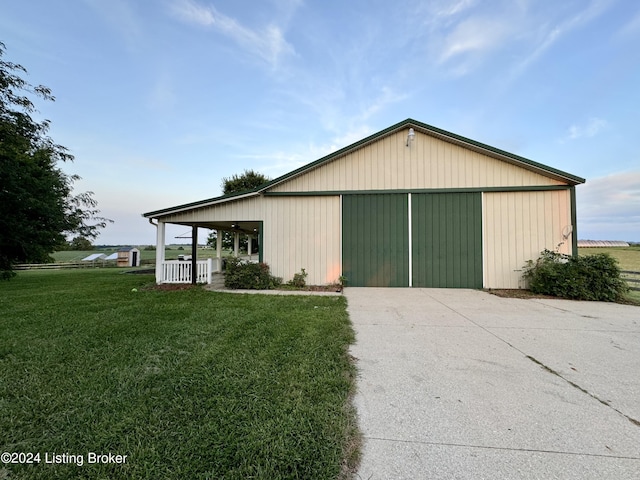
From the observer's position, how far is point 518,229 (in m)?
7.67

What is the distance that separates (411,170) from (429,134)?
1.31 m

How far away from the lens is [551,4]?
757cm

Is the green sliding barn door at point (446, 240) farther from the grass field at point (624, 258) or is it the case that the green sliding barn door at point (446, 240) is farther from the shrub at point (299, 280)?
the shrub at point (299, 280)

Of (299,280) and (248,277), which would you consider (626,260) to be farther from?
(248,277)

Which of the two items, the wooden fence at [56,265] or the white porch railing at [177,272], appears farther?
the wooden fence at [56,265]

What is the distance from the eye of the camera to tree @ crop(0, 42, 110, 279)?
28.5 ft

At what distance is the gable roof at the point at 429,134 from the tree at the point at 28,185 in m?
5.97

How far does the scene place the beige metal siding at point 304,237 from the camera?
8.28 metres

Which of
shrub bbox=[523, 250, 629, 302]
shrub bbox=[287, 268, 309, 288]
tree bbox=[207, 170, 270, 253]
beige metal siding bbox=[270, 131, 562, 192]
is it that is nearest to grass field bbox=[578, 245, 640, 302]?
shrub bbox=[523, 250, 629, 302]

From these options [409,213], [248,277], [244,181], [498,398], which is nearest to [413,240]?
[409,213]

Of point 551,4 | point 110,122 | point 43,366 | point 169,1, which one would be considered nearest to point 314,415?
point 43,366

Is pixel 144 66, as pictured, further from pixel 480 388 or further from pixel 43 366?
pixel 480 388

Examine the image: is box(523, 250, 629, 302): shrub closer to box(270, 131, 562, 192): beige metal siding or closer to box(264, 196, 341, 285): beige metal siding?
box(270, 131, 562, 192): beige metal siding

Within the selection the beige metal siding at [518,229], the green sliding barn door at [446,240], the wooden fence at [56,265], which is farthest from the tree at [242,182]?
the beige metal siding at [518,229]
